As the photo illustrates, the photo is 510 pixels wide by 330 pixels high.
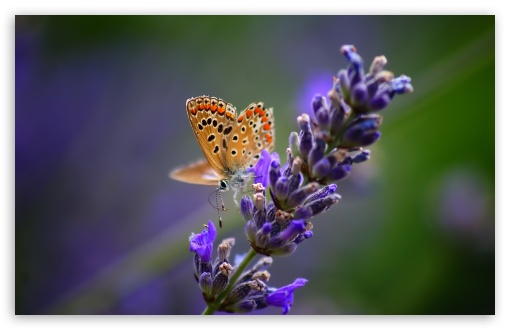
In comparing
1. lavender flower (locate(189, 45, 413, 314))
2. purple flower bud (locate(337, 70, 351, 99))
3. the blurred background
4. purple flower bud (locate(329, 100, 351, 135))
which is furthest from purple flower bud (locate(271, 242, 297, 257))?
the blurred background

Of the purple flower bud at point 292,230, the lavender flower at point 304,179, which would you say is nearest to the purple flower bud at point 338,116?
the lavender flower at point 304,179

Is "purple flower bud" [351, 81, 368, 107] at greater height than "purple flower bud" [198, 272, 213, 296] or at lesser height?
greater

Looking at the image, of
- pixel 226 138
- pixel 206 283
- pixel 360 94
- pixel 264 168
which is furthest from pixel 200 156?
pixel 360 94

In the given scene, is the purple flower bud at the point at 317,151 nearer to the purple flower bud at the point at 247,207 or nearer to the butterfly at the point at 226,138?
the purple flower bud at the point at 247,207

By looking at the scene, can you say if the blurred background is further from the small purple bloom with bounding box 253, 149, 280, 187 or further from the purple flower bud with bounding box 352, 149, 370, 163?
the purple flower bud with bounding box 352, 149, 370, 163

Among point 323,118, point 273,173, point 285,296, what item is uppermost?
point 323,118

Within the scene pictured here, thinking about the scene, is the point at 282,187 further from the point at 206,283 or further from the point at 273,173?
the point at 206,283
